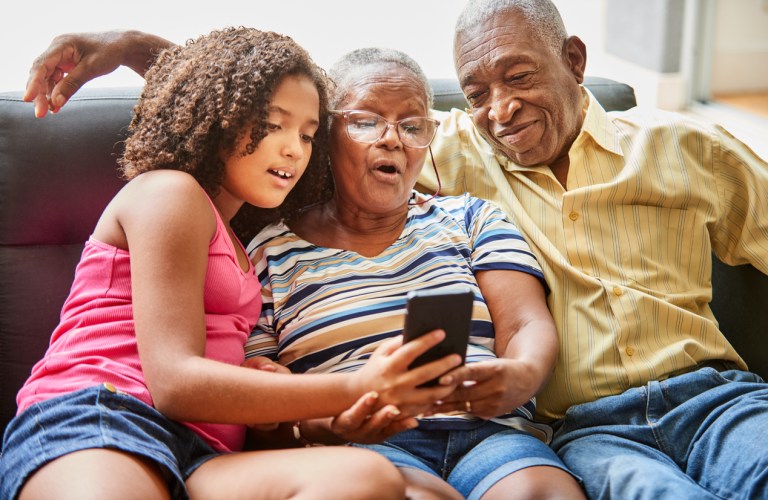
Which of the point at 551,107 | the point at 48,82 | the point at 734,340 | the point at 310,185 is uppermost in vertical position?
the point at 48,82

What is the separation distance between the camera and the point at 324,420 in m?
1.45

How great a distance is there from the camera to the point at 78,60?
1701 mm

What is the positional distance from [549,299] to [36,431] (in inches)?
42.0

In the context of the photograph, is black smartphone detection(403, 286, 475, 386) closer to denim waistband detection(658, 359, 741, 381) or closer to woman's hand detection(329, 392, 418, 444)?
woman's hand detection(329, 392, 418, 444)

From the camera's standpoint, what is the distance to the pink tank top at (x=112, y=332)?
1.36 m

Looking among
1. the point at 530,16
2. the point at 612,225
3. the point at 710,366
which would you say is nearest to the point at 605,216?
the point at 612,225

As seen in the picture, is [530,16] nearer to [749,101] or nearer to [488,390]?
[488,390]

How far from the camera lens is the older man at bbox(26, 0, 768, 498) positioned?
163 cm

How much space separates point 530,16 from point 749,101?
11.8 ft

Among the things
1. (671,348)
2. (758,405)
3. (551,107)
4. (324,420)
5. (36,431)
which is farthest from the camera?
Answer: (551,107)

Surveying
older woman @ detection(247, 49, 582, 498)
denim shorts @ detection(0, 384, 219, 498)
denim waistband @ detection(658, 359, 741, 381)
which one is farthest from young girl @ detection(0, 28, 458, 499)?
denim waistband @ detection(658, 359, 741, 381)

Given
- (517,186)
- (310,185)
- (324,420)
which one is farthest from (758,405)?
(310,185)

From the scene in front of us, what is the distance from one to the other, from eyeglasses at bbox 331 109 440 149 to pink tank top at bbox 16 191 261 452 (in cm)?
39

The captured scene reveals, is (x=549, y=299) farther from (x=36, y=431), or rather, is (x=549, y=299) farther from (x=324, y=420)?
(x=36, y=431)
